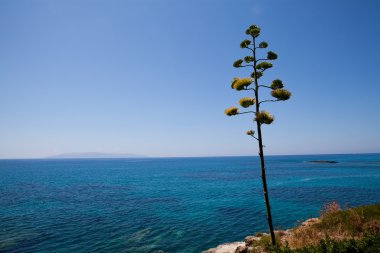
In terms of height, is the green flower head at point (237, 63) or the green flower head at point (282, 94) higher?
the green flower head at point (237, 63)

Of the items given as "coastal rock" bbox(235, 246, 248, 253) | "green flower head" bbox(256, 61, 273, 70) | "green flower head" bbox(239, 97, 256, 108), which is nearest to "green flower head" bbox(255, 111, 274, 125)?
"green flower head" bbox(239, 97, 256, 108)

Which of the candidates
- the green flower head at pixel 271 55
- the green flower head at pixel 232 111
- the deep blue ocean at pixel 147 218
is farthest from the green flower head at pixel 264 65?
the deep blue ocean at pixel 147 218

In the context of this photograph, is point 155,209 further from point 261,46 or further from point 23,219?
point 261,46

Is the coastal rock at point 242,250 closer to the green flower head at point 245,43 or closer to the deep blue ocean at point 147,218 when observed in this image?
the deep blue ocean at point 147,218

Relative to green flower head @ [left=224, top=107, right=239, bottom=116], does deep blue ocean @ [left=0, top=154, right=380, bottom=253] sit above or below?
below

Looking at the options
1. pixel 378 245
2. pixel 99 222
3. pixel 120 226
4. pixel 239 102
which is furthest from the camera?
pixel 99 222

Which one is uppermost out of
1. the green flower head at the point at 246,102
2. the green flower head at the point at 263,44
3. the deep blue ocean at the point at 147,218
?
the green flower head at the point at 263,44

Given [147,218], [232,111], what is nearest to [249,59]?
[232,111]

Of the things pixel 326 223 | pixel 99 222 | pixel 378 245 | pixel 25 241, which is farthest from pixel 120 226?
pixel 378 245

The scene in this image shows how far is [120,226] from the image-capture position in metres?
34.5

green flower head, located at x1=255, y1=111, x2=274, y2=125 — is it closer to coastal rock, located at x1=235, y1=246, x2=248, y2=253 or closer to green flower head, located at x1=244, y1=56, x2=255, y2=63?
green flower head, located at x1=244, y1=56, x2=255, y2=63

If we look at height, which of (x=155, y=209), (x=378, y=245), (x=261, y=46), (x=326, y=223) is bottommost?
(x=155, y=209)

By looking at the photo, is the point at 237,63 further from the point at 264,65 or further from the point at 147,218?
the point at 147,218

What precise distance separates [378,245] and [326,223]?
9.64m
